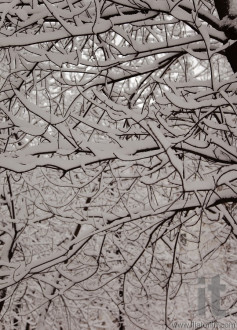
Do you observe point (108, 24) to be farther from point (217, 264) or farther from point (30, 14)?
point (217, 264)

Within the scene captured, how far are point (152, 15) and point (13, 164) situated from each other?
1.41 meters

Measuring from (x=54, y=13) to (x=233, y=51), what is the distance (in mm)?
1478

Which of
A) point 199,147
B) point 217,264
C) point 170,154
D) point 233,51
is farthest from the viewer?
point 217,264

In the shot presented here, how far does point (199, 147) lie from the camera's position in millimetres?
3256

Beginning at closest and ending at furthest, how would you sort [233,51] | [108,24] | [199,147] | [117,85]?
1. [108,24]
2. [199,147]
3. [233,51]
4. [117,85]

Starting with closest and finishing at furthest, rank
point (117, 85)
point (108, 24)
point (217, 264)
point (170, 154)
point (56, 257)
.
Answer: point (170, 154)
point (108, 24)
point (56, 257)
point (117, 85)
point (217, 264)

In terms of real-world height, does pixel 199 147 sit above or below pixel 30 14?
below

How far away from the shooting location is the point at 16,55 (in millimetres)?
3746

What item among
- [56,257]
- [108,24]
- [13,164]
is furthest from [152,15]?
[56,257]

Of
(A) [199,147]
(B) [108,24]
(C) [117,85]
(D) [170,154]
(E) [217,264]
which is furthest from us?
(E) [217,264]

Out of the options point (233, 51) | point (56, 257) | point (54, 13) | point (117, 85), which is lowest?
point (56, 257)

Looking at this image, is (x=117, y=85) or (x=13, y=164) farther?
(x=117, y=85)

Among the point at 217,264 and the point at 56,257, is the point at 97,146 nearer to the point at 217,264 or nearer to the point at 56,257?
the point at 56,257

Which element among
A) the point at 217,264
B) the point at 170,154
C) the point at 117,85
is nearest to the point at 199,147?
the point at 170,154
